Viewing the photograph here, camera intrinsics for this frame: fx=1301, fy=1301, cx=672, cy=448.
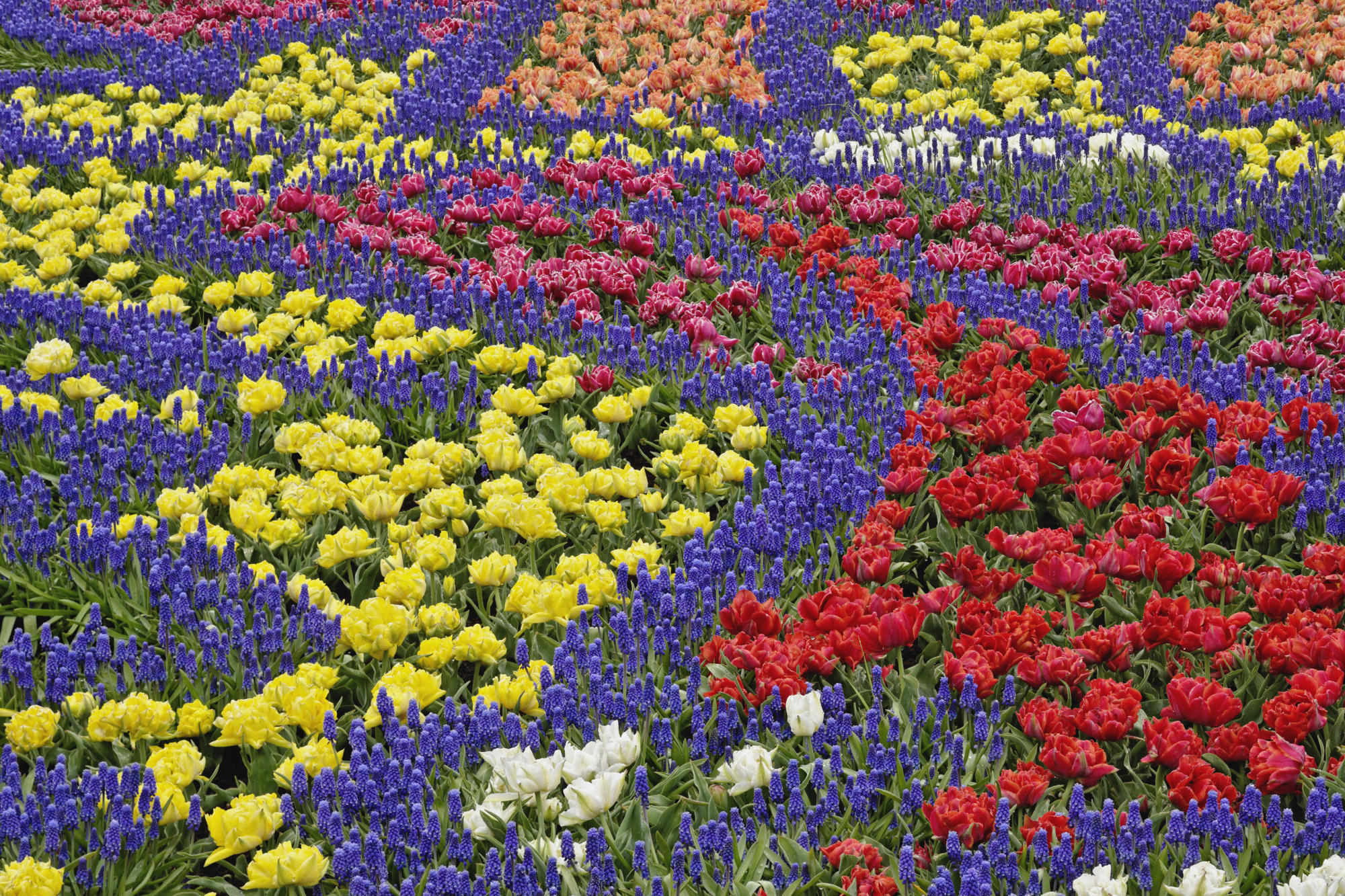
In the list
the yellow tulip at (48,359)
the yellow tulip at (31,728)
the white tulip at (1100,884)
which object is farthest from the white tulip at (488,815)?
the yellow tulip at (48,359)

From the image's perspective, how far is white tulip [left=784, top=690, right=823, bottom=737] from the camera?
2951mm

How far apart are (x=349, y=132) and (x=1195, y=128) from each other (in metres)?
4.93

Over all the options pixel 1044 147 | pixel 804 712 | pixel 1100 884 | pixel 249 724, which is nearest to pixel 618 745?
pixel 804 712

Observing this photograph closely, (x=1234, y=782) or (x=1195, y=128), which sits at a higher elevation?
(x=1195, y=128)

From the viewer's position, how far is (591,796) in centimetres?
273

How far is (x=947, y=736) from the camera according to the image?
3061 millimetres

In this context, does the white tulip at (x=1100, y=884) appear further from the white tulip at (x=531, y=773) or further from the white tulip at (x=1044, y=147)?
the white tulip at (x=1044, y=147)

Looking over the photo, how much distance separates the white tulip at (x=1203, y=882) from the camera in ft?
8.11

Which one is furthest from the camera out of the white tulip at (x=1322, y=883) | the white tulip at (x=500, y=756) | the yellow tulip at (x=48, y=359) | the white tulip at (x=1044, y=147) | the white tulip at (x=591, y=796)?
the white tulip at (x=1044, y=147)

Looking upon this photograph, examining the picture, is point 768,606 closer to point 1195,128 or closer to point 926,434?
point 926,434

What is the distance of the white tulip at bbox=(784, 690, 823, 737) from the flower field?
0.06m

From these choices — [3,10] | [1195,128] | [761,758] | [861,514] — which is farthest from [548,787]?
[3,10]

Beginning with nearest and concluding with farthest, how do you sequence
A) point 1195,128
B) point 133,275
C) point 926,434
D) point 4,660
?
point 4,660, point 926,434, point 133,275, point 1195,128

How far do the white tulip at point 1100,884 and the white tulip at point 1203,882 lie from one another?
0.30ft
